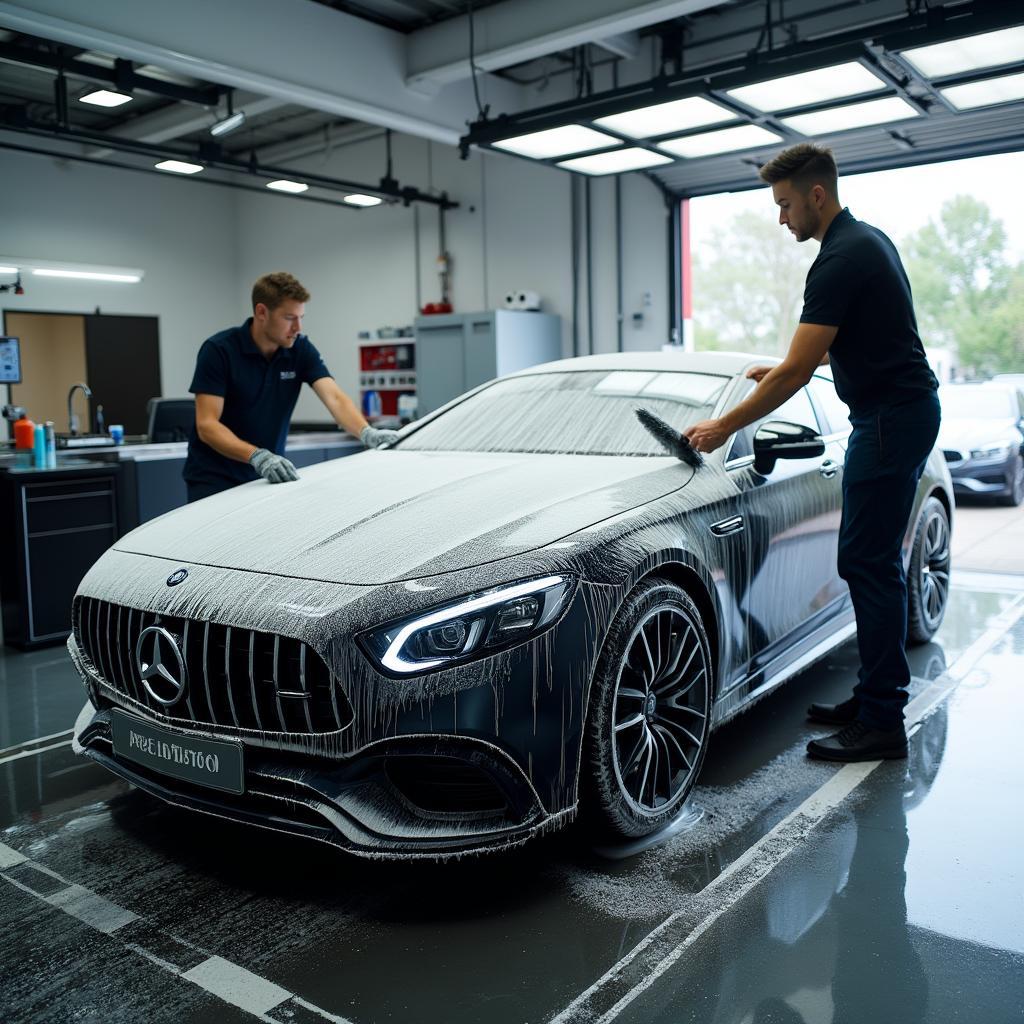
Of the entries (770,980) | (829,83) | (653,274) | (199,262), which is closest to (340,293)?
(199,262)

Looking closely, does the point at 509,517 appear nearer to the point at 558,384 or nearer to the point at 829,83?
the point at 558,384

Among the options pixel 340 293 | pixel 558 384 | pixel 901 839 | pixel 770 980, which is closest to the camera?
pixel 770 980

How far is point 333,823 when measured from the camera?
6.11ft

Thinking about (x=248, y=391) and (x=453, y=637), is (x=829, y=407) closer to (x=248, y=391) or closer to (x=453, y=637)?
(x=248, y=391)

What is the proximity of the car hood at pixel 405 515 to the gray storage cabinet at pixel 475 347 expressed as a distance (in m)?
6.89

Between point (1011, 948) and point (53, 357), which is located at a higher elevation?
point (53, 357)

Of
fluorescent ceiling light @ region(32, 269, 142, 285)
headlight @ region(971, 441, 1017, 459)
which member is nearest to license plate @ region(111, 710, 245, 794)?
headlight @ region(971, 441, 1017, 459)

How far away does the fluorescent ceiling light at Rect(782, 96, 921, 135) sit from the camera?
19.6 ft

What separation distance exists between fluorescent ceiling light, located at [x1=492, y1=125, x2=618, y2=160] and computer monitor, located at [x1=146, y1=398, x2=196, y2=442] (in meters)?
2.92

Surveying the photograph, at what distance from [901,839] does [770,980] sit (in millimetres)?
778

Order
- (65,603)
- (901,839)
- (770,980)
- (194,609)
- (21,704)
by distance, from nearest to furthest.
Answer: (770,980)
(194,609)
(901,839)
(21,704)
(65,603)

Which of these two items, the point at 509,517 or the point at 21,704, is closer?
the point at 509,517

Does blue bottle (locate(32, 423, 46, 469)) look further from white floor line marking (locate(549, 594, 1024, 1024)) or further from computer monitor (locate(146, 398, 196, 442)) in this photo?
white floor line marking (locate(549, 594, 1024, 1024))

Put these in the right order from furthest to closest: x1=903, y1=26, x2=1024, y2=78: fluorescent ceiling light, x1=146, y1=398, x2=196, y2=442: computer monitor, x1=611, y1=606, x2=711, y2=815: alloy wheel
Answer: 1. x1=146, y1=398, x2=196, y2=442: computer monitor
2. x1=903, y1=26, x2=1024, y2=78: fluorescent ceiling light
3. x1=611, y1=606, x2=711, y2=815: alloy wheel
